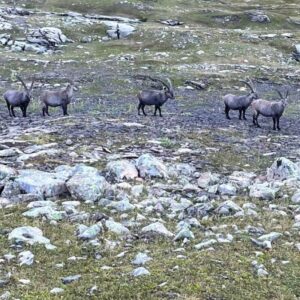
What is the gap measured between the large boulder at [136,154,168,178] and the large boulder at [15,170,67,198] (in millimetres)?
2359

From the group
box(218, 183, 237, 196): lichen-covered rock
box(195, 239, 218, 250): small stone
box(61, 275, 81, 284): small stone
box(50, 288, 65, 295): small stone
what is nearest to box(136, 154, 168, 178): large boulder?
box(218, 183, 237, 196): lichen-covered rock

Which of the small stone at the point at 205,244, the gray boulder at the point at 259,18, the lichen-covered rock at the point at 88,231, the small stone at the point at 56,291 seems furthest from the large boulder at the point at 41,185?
the gray boulder at the point at 259,18

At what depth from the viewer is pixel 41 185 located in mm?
11742

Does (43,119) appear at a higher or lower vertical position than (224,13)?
higher

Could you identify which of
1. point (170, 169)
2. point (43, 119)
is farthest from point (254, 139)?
point (43, 119)

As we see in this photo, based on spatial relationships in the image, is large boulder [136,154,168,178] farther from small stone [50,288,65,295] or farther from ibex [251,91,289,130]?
ibex [251,91,289,130]

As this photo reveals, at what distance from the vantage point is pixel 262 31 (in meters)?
61.3

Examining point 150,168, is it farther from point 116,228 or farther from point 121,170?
point 116,228

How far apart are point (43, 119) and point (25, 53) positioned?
2729 centimetres

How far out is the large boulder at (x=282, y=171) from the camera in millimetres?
13542

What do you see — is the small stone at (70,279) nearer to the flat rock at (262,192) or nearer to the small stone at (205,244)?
the small stone at (205,244)

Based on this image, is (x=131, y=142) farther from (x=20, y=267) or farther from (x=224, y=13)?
(x=224, y=13)

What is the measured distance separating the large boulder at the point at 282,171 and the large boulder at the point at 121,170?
135 inches

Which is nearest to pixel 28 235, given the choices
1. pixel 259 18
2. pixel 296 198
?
pixel 296 198
